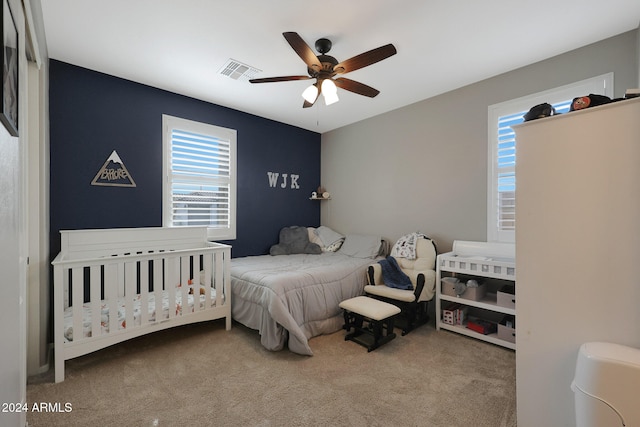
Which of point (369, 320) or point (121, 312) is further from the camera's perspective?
point (369, 320)

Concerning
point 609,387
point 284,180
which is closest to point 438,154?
point 284,180

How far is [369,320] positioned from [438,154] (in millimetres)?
2056

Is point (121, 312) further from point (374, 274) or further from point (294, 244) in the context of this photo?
point (374, 274)

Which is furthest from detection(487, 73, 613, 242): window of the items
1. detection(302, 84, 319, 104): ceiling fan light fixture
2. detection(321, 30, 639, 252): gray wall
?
detection(302, 84, 319, 104): ceiling fan light fixture

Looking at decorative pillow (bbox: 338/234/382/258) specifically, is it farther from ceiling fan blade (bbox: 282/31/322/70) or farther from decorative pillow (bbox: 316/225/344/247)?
ceiling fan blade (bbox: 282/31/322/70)

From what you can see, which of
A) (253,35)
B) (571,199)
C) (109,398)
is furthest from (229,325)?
(571,199)

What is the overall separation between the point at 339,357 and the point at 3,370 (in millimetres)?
1929

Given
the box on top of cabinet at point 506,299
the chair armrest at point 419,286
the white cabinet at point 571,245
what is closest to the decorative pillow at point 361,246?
the chair armrest at point 419,286

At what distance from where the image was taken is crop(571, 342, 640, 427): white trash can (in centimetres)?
95

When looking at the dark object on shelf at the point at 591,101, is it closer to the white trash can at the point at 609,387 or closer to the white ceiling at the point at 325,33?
the white trash can at the point at 609,387

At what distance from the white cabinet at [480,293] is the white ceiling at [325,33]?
1.77 metres

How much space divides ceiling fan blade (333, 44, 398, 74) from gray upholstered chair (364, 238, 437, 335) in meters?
1.96

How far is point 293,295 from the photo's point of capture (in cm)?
254

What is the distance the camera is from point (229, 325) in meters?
2.84
